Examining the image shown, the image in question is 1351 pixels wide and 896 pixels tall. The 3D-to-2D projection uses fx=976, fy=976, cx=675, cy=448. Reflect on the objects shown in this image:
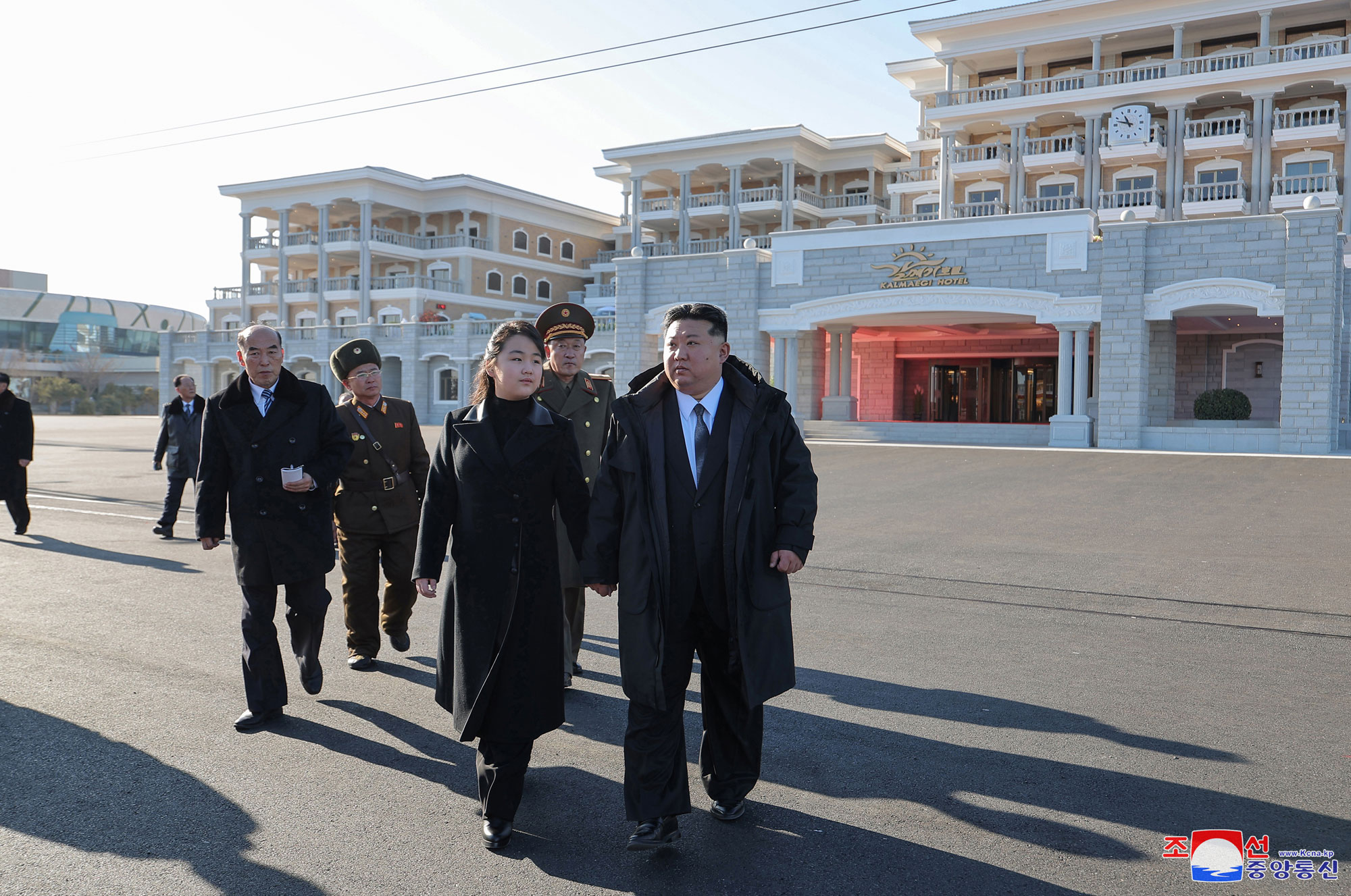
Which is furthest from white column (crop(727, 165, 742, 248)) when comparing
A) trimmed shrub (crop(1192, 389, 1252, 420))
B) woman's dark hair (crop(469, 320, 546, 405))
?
woman's dark hair (crop(469, 320, 546, 405))

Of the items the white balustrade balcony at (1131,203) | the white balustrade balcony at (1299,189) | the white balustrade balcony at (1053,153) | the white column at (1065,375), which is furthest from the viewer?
the white balustrade balcony at (1053,153)

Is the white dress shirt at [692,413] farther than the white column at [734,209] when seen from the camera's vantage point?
No

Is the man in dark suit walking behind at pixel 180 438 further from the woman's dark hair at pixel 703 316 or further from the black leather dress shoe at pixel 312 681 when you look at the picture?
the woman's dark hair at pixel 703 316

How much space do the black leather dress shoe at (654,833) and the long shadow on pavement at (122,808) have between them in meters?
1.07

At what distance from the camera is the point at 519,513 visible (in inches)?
151

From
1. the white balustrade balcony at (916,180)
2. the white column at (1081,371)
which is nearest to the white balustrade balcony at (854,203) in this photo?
the white balustrade balcony at (916,180)

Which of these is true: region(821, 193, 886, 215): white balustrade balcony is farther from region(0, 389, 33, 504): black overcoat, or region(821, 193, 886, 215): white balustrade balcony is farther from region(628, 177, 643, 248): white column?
region(0, 389, 33, 504): black overcoat

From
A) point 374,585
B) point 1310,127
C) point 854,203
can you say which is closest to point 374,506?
point 374,585

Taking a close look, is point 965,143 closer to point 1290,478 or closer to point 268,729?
point 1290,478

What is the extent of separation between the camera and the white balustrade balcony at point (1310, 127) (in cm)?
3544

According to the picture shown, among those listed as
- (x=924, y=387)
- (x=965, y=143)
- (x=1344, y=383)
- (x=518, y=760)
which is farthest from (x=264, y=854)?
(x=965, y=143)

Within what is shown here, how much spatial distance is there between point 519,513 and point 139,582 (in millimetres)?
6011

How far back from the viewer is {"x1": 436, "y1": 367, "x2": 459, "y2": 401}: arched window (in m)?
44.9

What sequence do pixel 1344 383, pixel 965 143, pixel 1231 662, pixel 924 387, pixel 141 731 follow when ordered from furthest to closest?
pixel 965 143 < pixel 924 387 < pixel 1344 383 < pixel 1231 662 < pixel 141 731
